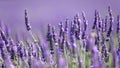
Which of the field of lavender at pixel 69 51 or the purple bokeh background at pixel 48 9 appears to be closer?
the field of lavender at pixel 69 51

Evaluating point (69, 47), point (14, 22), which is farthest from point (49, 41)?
point (14, 22)

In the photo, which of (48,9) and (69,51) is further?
(48,9)

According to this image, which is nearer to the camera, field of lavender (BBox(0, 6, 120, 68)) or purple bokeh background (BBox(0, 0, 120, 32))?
field of lavender (BBox(0, 6, 120, 68))

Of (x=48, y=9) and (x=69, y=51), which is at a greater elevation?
(x=48, y=9)

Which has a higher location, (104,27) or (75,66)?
(104,27)

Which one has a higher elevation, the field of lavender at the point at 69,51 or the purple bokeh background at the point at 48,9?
the purple bokeh background at the point at 48,9

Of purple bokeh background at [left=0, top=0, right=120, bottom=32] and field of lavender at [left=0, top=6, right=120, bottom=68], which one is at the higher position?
purple bokeh background at [left=0, top=0, right=120, bottom=32]

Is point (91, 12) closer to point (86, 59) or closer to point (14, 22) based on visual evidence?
point (14, 22)

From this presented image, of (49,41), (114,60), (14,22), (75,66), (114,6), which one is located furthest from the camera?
(114,6)
